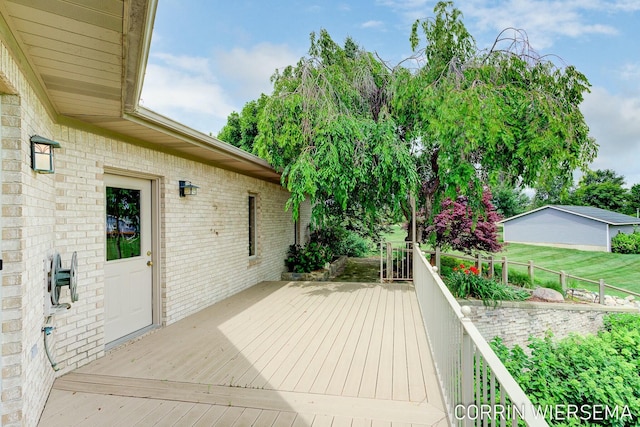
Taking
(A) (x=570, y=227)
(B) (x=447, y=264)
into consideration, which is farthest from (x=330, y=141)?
(A) (x=570, y=227)

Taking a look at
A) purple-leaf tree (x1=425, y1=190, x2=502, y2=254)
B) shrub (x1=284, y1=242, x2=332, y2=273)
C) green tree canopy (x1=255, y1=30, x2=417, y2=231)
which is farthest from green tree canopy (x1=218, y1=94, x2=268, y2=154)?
purple-leaf tree (x1=425, y1=190, x2=502, y2=254)

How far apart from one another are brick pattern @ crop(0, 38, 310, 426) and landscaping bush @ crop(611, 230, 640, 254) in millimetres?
23459

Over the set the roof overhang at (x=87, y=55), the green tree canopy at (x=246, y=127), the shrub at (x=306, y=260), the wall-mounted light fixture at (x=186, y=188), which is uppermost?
the green tree canopy at (x=246, y=127)

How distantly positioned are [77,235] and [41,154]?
1.10 metres

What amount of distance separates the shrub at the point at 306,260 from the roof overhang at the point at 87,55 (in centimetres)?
613

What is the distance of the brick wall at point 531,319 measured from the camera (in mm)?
8508

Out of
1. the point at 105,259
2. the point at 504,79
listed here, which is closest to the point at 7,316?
the point at 105,259

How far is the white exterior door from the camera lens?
392 cm

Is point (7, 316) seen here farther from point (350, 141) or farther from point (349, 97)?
point (349, 97)

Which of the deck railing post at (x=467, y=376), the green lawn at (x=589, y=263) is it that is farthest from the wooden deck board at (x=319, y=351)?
the green lawn at (x=589, y=263)

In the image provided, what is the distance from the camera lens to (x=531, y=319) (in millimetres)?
8688

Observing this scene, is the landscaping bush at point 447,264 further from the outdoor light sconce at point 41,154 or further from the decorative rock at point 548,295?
the outdoor light sconce at point 41,154

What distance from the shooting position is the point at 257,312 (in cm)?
527

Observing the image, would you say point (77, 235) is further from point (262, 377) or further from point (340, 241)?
point (340, 241)
